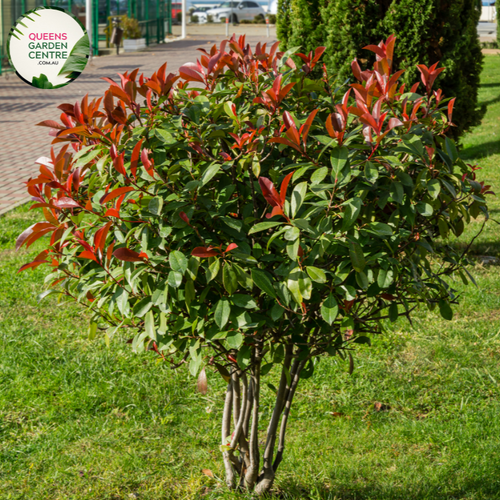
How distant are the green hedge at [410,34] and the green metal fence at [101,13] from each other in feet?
42.3

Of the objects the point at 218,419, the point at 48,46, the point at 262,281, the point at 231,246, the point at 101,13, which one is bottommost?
the point at 218,419

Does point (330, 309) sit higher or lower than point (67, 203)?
lower

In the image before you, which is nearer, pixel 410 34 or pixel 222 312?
pixel 222 312

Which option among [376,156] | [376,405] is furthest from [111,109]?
[376,405]

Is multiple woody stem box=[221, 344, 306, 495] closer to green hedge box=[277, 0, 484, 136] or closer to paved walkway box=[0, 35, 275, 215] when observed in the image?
green hedge box=[277, 0, 484, 136]

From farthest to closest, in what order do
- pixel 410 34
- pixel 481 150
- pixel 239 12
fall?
1. pixel 239 12
2. pixel 481 150
3. pixel 410 34

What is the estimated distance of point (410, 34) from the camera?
5227 mm

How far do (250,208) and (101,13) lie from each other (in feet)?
74.7

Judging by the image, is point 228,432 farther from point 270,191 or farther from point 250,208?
point 270,191

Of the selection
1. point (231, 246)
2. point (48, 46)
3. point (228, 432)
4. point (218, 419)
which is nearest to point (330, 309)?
point (231, 246)

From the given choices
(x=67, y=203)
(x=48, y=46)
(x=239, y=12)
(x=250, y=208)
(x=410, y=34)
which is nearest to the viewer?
(x=67, y=203)

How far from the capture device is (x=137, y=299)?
7.04 ft

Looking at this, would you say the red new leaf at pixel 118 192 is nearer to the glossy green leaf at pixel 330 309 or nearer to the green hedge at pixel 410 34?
the glossy green leaf at pixel 330 309

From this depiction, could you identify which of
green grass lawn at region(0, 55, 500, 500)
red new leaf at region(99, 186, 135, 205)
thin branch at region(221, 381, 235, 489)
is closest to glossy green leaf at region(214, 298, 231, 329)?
red new leaf at region(99, 186, 135, 205)
